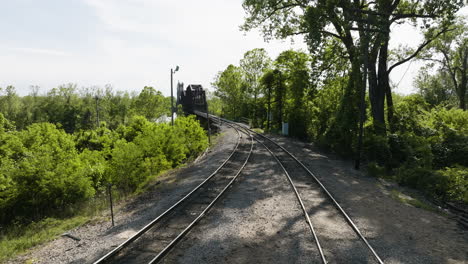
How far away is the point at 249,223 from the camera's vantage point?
369 inches

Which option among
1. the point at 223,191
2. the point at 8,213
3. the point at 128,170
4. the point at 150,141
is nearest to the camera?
the point at 223,191

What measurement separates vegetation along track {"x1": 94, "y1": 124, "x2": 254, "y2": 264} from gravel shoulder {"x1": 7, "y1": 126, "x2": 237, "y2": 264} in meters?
0.37

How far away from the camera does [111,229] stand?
9.40m

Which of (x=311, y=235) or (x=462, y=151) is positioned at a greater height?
(x=462, y=151)

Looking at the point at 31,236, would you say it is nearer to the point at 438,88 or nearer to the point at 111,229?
the point at 111,229

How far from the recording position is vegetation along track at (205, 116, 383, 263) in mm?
7352

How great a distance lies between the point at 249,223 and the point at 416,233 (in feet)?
17.1

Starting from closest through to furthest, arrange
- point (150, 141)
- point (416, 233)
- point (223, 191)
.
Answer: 1. point (416, 233)
2. point (223, 191)
3. point (150, 141)

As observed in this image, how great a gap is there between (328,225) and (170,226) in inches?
198

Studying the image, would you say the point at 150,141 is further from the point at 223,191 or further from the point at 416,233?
the point at 416,233

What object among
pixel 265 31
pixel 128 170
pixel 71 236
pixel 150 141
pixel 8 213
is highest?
pixel 265 31

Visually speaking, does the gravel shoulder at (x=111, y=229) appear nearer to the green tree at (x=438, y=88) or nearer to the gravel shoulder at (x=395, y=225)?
the gravel shoulder at (x=395, y=225)

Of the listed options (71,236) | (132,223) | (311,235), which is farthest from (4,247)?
(311,235)

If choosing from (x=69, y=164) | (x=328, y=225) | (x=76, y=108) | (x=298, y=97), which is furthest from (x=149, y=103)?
(x=328, y=225)
